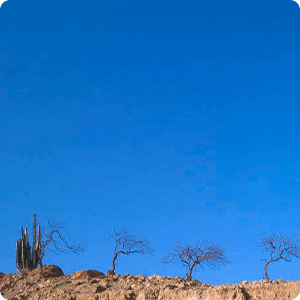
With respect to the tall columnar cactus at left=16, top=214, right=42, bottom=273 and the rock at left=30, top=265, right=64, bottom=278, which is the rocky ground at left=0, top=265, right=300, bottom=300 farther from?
the tall columnar cactus at left=16, top=214, right=42, bottom=273

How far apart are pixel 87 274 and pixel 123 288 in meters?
4.10

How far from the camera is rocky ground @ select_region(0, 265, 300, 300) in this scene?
693 inches

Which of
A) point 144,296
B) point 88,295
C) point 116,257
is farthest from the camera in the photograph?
point 116,257

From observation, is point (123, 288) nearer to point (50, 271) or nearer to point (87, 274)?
point (87, 274)

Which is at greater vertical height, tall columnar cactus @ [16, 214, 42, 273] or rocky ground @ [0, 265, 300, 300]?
tall columnar cactus @ [16, 214, 42, 273]

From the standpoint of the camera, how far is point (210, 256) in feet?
103

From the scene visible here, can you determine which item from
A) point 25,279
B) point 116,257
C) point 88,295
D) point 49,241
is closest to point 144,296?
point 88,295

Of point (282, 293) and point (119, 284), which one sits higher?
point (119, 284)

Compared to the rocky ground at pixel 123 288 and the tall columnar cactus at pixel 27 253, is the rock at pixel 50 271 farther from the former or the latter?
the tall columnar cactus at pixel 27 253

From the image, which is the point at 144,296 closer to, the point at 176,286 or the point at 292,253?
the point at 176,286

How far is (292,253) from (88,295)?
1676 cm

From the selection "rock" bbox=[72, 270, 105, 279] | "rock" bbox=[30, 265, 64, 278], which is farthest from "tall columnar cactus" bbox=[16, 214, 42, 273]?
"rock" bbox=[72, 270, 105, 279]

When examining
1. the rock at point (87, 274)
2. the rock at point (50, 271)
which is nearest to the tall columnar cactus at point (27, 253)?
the rock at point (50, 271)

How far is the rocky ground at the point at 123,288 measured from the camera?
17.6m
